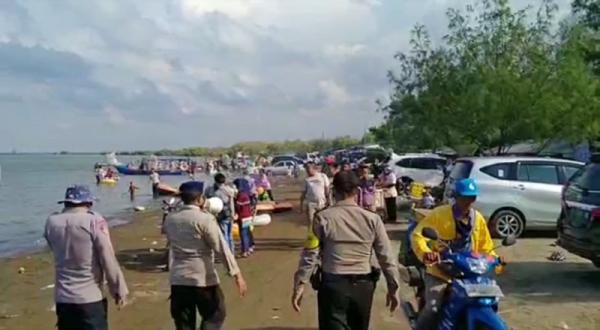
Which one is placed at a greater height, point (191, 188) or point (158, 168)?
point (191, 188)

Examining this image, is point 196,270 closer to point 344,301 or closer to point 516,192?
point 344,301

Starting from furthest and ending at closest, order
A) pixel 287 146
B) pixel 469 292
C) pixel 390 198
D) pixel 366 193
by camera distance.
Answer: pixel 287 146
pixel 390 198
pixel 366 193
pixel 469 292

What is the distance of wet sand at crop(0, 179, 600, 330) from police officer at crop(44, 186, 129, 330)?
119 inches

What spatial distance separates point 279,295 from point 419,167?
19866 millimetres

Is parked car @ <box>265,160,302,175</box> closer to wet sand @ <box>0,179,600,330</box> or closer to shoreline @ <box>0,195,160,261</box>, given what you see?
shoreline @ <box>0,195,160,261</box>

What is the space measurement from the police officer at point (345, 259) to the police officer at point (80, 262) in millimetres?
1496

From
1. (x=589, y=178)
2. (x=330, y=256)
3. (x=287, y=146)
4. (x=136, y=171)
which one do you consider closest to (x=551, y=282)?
(x=589, y=178)

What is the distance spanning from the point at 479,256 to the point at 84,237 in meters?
2.98

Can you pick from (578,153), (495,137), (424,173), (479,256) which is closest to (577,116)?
(495,137)

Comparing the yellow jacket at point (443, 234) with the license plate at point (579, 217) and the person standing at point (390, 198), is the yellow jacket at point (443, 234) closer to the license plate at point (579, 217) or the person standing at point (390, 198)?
the license plate at point (579, 217)

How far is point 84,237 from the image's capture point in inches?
210

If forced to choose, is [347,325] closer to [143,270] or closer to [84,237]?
[84,237]

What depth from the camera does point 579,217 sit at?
9383mm

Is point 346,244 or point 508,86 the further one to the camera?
point 508,86
